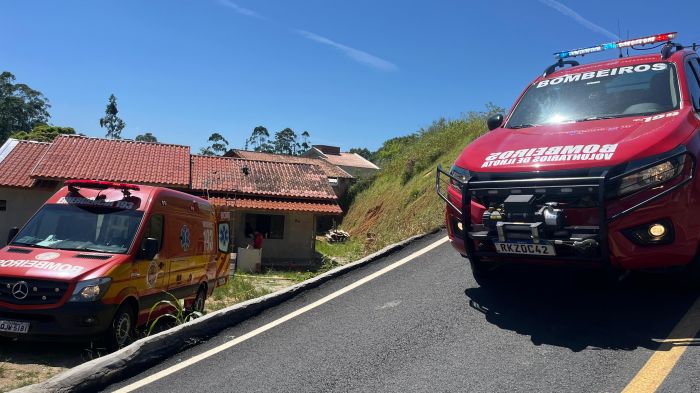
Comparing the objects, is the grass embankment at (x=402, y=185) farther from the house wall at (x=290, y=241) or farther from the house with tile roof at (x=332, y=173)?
the house with tile roof at (x=332, y=173)

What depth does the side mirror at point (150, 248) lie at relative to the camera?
7320 mm

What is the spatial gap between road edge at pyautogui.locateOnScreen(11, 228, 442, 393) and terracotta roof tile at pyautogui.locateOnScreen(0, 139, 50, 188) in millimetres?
19518

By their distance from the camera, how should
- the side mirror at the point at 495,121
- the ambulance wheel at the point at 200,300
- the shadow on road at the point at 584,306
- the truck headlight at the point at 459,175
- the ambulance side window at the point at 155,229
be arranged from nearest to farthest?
the shadow on road at the point at 584,306, the truck headlight at the point at 459,175, the side mirror at the point at 495,121, the ambulance side window at the point at 155,229, the ambulance wheel at the point at 200,300

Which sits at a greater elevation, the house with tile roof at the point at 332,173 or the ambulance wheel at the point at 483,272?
the house with tile roof at the point at 332,173

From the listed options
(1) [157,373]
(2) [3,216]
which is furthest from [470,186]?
(2) [3,216]

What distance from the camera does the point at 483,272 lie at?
17.7ft

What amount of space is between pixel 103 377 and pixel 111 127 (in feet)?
293

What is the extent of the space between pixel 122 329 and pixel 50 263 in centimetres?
117

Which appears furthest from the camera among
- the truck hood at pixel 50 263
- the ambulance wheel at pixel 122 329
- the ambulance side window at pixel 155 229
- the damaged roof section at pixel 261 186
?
the damaged roof section at pixel 261 186

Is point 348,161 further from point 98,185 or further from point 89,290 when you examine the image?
point 89,290

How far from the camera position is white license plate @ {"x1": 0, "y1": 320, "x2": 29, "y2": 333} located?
6.41 meters

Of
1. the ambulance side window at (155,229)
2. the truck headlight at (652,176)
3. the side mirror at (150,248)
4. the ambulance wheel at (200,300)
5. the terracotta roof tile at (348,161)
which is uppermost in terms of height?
the terracotta roof tile at (348,161)

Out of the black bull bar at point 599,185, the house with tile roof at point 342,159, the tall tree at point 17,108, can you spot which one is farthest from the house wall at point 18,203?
the tall tree at point 17,108

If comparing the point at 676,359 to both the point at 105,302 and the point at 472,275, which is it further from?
the point at 105,302
